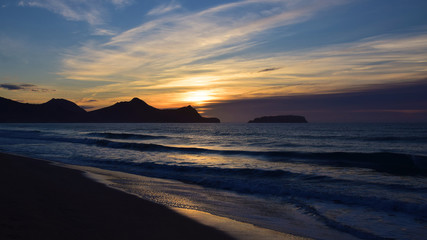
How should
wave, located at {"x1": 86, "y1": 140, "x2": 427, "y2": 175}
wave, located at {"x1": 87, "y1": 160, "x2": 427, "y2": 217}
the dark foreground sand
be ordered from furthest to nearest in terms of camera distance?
wave, located at {"x1": 86, "y1": 140, "x2": 427, "y2": 175} < wave, located at {"x1": 87, "y1": 160, "x2": 427, "y2": 217} < the dark foreground sand

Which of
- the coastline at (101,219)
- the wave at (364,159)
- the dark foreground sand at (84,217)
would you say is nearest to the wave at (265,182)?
the coastline at (101,219)

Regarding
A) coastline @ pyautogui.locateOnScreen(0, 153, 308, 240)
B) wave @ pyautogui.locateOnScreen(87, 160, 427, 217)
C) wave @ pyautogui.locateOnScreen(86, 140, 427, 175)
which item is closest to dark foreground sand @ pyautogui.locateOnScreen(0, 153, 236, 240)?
coastline @ pyautogui.locateOnScreen(0, 153, 308, 240)

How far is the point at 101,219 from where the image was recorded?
5.83 metres

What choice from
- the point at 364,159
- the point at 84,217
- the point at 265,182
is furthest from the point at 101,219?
the point at 364,159

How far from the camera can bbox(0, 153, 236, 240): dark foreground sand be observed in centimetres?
479

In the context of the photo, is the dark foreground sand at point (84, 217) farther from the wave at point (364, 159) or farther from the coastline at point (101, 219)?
the wave at point (364, 159)

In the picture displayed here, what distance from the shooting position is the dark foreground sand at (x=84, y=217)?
189 inches

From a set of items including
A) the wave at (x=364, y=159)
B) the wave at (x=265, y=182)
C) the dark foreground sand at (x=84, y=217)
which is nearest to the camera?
the dark foreground sand at (x=84, y=217)

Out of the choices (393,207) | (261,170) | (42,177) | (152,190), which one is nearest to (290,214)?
(393,207)

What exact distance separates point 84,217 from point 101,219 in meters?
0.37

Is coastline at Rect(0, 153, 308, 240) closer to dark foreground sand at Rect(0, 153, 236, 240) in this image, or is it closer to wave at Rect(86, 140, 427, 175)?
dark foreground sand at Rect(0, 153, 236, 240)

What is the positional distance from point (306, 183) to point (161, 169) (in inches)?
325

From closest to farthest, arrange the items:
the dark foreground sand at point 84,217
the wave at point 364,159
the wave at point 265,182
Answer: the dark foreground sand at point 84,217 → the wave at point 265,182 → the wave at point 364,159

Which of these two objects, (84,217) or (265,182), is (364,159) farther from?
(84,217)
